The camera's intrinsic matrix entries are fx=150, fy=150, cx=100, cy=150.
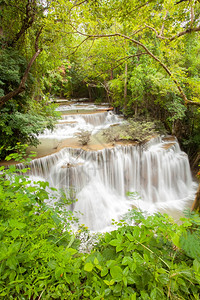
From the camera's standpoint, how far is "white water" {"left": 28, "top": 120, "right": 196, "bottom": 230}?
5602 millimetres

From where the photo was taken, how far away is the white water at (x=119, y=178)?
5602 millimetres

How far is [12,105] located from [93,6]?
354 cm

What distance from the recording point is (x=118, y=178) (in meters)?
6.55

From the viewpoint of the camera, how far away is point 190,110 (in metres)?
8.37

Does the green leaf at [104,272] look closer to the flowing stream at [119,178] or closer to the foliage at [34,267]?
the foliage at [34,267]

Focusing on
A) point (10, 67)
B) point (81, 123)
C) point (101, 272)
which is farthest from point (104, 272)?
point (81, 123)

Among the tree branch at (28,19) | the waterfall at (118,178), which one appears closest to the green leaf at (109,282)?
the waterfall at (118,178)

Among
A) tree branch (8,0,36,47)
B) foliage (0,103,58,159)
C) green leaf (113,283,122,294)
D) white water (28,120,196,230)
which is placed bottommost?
white water (28,120,196,230)

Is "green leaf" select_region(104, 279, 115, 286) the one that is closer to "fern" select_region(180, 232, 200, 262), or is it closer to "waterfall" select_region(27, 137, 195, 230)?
"fern" select_region(180, 232, 200, 262)

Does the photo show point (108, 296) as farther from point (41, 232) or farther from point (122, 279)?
point (41, 232)

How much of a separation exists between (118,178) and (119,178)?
5 cm

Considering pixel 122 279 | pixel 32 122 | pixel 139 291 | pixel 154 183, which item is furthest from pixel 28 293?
pixel 154 183

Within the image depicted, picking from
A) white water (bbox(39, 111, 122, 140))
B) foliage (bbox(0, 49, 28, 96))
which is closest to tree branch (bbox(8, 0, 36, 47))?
foliage (bbox(0, 49, 28, 96))

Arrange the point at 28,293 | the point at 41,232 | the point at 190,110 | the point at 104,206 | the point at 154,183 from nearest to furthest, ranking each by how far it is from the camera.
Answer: the point at 28,293
the point at 41,232
the point at 104,206
the point at 154,183
the point at 190,110
